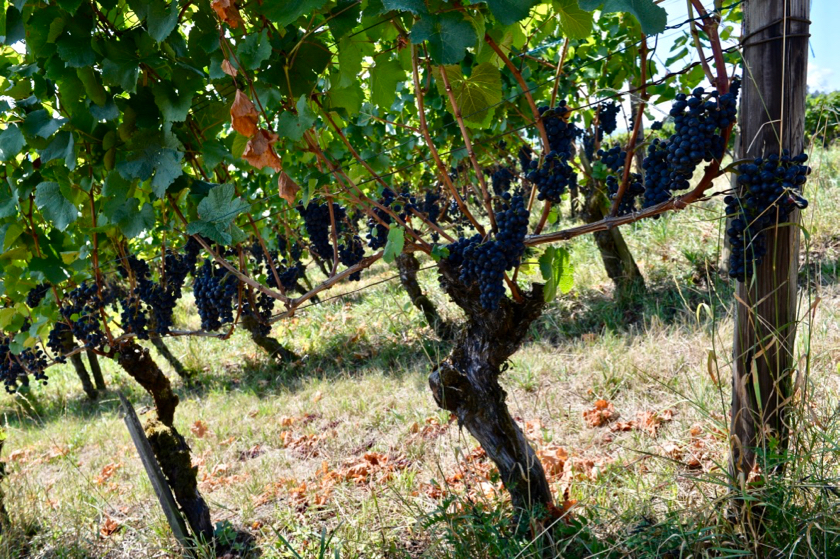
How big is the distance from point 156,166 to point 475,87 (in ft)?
3.39

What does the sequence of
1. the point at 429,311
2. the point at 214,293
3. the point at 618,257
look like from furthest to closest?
1. the point at 429,311
2. the point at 618,257
3. the point at 214,293

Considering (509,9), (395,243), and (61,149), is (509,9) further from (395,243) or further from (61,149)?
(61,149)

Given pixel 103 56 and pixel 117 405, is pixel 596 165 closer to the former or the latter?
pixel 103 56

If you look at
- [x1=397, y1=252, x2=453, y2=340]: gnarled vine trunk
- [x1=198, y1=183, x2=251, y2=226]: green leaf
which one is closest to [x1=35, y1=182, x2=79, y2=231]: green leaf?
[x1=198, y1=183, x2=251, y2=226]: green leaf

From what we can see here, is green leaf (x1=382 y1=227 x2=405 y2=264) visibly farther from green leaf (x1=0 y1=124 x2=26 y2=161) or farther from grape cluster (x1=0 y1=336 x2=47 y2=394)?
grape cluster (x1=0 y1=336 x2=47 y2=394)

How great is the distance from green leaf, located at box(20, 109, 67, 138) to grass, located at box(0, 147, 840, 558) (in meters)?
1.61

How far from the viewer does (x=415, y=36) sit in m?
1.32

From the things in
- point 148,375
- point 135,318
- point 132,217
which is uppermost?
point 132,217

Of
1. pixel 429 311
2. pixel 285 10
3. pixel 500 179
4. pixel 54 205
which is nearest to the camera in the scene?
pixel 285 10

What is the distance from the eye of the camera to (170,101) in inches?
71.7

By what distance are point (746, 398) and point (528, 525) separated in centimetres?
95

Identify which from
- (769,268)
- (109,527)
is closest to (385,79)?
(769,268)

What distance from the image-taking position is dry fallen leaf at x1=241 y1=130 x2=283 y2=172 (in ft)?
5.22

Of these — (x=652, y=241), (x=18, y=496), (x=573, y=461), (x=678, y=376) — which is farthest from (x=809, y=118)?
(x=18, y=496)
